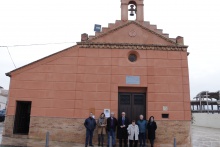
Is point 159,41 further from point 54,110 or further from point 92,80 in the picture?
point 54,110

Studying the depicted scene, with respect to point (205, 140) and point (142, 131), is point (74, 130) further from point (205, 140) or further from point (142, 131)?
point (205, 140)

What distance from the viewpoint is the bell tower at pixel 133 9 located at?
15148 millimetres

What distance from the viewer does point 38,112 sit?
13.9m

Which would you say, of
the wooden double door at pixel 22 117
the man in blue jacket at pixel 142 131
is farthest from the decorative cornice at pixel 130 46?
the wooden double door at pixel 22 117

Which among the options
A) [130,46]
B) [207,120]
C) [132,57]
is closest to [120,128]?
[132,57]

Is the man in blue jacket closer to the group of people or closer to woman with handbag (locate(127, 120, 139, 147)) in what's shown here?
the group of people

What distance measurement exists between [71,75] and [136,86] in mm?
4263

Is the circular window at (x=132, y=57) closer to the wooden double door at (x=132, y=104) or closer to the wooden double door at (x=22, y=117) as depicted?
the wooden double door at (x=132, y=104)

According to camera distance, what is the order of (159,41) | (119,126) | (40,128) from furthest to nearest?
(159,41) → (40,128) → (119,126)

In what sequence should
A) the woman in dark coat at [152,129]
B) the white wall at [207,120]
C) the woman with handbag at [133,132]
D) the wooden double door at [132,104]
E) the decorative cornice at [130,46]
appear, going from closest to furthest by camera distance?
the woman with handbag at [133,132]
the woman in dark coat at [152,129]
the wooden double door at [132,104]
the decorative cornice at [130,46]
the white wall at [207,120]

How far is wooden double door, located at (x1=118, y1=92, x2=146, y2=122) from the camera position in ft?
46.2

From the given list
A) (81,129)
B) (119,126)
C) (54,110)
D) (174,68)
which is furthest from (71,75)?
(174,68)

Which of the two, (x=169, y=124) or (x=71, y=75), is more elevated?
(x=71, y=75)

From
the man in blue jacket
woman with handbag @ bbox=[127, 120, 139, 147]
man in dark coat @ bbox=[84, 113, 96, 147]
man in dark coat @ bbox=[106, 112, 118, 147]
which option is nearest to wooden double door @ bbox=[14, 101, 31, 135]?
man in dark coat @ bbox=[84, 113, 96, 147]
